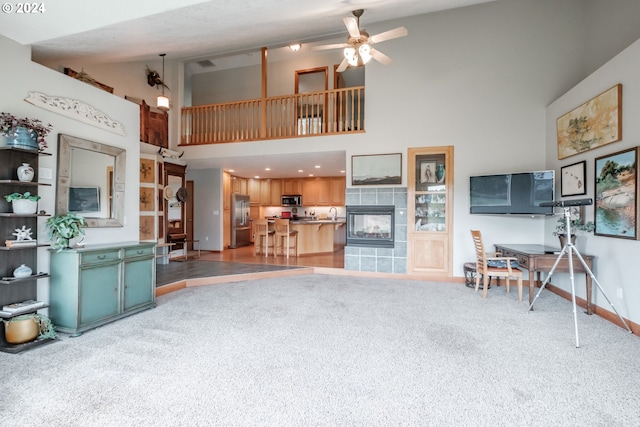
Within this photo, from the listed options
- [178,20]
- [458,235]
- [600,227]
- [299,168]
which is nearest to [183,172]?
[299,168]

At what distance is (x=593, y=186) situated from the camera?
3795mm

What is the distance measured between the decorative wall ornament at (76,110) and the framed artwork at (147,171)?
6.18ft

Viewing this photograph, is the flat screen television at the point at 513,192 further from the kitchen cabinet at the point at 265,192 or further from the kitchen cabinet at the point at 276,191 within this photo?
the kitchen cabinet at the point at 265,192

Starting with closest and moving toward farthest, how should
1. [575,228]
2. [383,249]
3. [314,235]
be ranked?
[575,228]
[383,249]
[314,235]

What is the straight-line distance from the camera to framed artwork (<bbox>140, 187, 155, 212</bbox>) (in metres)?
5.80

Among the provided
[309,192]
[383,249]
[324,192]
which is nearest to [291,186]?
[309,192]

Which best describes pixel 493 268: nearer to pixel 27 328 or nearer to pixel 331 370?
pixel 331 370

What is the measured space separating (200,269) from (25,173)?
10.9 feet

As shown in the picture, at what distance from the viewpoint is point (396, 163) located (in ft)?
18.5

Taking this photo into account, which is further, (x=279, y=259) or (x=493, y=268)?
(x=279, y=259)

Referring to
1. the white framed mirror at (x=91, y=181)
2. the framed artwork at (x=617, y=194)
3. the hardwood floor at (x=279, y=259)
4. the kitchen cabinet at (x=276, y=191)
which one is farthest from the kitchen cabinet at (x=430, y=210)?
the kitchen cabinet at (x=276, y=191)

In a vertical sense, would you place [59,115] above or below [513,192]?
above

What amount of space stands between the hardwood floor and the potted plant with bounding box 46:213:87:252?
146 inches

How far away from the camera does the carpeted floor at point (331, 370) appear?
1.82 meters
